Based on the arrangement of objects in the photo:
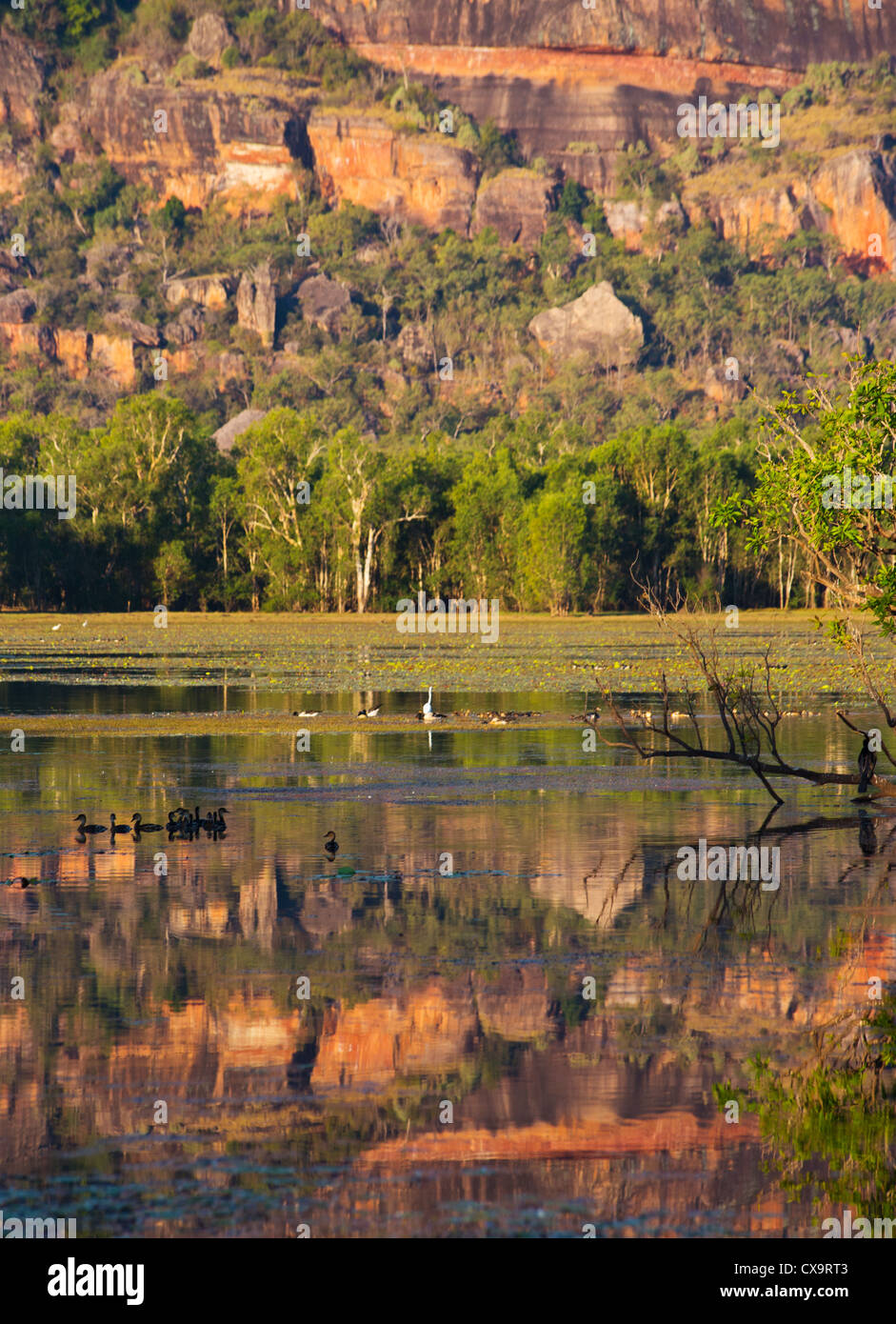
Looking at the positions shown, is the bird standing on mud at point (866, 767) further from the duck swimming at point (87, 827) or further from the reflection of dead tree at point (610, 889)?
the duck swimming at point (87, 827)

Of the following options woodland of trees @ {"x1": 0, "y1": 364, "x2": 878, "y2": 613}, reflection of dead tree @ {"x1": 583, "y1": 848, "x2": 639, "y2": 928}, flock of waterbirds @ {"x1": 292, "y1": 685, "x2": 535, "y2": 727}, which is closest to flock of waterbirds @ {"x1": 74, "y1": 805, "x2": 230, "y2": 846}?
reflection of dead tree @ {"x1": 583, "y1": 848, "x2": 639, "y2": 928}

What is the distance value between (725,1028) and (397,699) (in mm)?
35949

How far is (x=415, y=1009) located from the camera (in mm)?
15312

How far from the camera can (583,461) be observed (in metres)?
136

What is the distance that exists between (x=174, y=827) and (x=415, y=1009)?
9.97 meters

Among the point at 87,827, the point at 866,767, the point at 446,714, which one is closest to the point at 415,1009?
the point at 87,827

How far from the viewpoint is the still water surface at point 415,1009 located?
11.3m

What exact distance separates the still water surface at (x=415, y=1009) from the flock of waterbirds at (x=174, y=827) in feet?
0.68

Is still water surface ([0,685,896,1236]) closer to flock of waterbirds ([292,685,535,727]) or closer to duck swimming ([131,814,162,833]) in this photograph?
duck swimming ([131,814,162,833])

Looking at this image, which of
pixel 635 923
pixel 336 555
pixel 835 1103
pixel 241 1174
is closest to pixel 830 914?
pixel 635 923

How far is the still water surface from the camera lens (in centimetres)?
1129

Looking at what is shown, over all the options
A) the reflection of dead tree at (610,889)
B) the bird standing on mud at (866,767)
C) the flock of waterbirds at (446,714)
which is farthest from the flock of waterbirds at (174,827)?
the flock of waterbirds at (446,714)

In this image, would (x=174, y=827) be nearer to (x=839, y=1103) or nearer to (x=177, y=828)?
(x=177, y=828)

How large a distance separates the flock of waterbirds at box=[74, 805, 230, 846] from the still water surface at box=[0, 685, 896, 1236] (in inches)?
8.1
